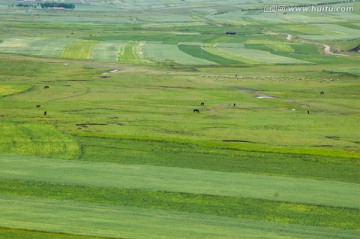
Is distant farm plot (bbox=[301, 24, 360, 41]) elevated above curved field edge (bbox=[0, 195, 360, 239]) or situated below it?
below

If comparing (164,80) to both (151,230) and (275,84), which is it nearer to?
(275,84)

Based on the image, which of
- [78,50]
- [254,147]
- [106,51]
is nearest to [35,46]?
[78,50]

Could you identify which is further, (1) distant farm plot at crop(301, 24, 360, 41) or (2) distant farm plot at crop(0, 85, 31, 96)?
(1) distant farm plot at crop(301, 24, 360, 41)

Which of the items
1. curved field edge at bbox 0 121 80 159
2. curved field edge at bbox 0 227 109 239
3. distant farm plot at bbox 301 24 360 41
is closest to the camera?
curved field edge at bbox 0 227 109 239

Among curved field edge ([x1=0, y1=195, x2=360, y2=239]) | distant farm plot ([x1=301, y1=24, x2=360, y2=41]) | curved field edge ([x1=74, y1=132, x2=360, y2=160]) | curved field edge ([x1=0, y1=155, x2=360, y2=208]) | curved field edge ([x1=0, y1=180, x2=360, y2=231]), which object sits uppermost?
curved field edge ([x1=0, y1=195, x2=360, y2=239])

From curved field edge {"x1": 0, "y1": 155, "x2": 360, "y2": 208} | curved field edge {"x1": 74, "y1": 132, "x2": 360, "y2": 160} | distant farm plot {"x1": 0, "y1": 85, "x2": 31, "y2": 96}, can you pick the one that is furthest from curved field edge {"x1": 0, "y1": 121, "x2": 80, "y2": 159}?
distant farm plot {"x1": 0, "y1": 85, "x2": 31, "y2": 96}

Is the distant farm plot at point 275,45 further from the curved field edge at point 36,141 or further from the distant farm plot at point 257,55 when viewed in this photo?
the curved field edge at point 36,141

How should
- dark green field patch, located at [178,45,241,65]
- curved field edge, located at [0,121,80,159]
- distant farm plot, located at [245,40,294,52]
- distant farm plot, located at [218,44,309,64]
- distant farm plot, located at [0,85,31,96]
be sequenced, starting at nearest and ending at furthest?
curved field edge, located at [0,121,80,159] → distant farm plot, located at [0,85,31,96] → dark green field patch, located at [178,45,241,65] → distant farm plot, located at [218,44,309,64] → distant farm plot, located at [245,40,294,52]

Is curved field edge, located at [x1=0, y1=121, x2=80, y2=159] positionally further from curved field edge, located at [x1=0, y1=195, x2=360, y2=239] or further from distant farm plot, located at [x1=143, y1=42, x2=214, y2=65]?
distant farm plot, located at [x1=143, y1=42, x2=214, y2=65]

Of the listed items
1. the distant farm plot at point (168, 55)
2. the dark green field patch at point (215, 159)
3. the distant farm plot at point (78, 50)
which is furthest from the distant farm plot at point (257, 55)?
the dark green field patch at point (215, 159)
